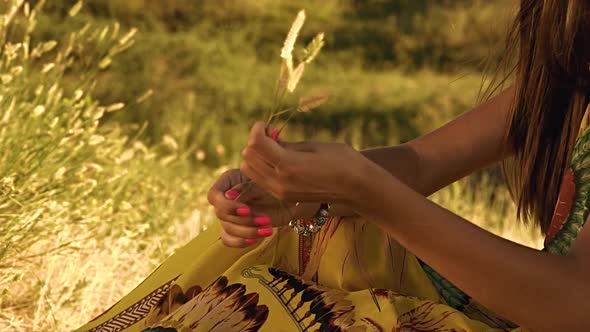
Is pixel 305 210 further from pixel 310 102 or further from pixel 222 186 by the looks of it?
pixel 310 102

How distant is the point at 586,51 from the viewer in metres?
2.40

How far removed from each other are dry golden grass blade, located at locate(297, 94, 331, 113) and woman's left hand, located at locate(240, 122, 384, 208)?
6cm

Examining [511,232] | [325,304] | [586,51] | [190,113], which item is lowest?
[190,113]

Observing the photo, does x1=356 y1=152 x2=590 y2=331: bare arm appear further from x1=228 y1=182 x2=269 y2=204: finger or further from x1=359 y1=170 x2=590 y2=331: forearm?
x1=228 y1=182 x2=269 y2=204: finger

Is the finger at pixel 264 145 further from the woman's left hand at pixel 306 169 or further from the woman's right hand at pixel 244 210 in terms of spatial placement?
the woman's right hand at pixel 244 210

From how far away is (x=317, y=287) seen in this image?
89.5 inches

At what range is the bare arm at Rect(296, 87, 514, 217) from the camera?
257 centimetres

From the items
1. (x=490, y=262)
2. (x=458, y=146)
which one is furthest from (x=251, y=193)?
(x=458, y=146)

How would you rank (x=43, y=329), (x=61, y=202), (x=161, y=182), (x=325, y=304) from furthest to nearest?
(x=161, y=182)
(x=61, y=202)
(x=43, y=329)
(x=325, y=304)

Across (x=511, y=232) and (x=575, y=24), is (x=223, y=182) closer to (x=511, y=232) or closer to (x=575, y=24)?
(x=575, y=24)

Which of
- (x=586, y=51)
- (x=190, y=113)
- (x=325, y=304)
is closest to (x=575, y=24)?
(x=586, y=51)

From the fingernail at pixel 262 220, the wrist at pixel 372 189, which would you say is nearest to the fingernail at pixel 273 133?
the wrist at pixel 372 189

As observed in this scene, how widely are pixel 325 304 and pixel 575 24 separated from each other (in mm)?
700

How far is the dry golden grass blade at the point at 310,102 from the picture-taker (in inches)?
69.1
